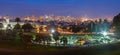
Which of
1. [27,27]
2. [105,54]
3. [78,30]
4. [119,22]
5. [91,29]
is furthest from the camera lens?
[78,30]

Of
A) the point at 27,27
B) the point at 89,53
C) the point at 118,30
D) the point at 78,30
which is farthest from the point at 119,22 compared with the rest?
the point at 78,30

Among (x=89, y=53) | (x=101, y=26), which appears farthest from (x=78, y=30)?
(x=89, y=53)

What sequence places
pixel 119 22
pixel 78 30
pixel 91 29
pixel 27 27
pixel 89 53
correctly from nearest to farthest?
pixel 89 53
pixel 119 22
pixel 27 27
pixel 91 29
pixel 78 30

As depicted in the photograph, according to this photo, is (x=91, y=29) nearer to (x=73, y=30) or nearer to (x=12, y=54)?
(x=73, y=30)

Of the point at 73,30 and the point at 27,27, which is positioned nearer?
the point at 27,27

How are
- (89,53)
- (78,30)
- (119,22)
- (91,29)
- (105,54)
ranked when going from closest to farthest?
1. (105,54)
2. (89,53)
3. (119,22)
4. (91,29)
5. (78,30)

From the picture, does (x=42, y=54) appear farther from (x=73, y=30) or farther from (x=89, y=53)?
(x=73, y=30)

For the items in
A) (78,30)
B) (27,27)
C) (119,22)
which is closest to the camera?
(119,22)

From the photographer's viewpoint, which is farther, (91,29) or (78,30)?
(78,30)

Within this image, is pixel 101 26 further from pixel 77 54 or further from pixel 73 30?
pixel 77 54
